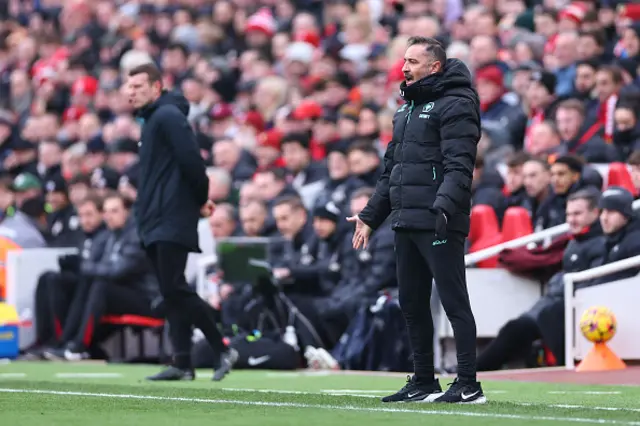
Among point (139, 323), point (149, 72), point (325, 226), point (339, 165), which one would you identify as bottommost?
point (139, 323)

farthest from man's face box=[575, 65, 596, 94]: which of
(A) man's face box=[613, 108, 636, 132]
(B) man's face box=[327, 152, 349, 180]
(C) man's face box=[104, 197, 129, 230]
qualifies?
(C) man's face box=[104, 197, 129, 230]

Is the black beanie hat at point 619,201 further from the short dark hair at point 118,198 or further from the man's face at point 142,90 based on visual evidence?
the short dark hair at point 118,198

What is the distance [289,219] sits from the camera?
594 inches

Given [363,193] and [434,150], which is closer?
[434,150]

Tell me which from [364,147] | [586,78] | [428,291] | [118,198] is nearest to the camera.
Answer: [428,291]

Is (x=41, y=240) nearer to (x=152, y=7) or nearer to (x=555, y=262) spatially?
(x=555, y=262)

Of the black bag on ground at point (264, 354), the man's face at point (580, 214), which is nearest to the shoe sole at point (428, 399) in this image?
the man's face at point (580, 214)

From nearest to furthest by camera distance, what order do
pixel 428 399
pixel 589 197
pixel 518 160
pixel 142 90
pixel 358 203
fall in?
pixel 428 399 → pixel 142 90 → pixel 589 197 → pixel 518 160 → pixel 358 203

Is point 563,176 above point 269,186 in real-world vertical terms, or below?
below

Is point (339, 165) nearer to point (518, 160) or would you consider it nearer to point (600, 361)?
point (518, 160)

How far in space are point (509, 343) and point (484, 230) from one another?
1.59m

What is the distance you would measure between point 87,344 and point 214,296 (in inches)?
60.9

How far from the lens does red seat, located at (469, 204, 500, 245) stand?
45.7 ft

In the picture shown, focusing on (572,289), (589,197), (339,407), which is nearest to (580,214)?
(589,197)
